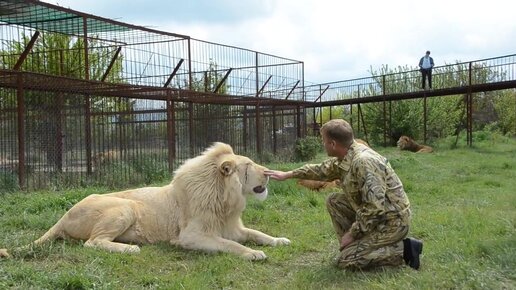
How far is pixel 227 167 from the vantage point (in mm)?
6102

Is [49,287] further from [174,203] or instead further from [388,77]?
[388,77]

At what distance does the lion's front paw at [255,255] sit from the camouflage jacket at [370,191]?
3.40ft

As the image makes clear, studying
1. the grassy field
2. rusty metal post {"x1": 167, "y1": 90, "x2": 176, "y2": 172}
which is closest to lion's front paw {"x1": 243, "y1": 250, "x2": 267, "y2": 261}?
the grassy field

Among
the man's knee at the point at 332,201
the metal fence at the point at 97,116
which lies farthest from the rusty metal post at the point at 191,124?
the man's knee at the point at 332,201

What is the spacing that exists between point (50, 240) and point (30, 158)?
19.3 feet

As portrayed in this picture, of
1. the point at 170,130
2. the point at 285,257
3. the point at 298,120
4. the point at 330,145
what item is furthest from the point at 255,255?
the point at 298,120

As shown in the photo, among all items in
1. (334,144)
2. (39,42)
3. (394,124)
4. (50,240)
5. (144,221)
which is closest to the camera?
(334,144)

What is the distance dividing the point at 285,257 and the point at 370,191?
147 cm

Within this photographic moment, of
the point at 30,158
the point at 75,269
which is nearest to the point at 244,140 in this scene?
the point at 30,158

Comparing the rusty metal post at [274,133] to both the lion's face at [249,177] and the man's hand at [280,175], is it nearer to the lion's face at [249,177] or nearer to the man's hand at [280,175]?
the lion's face at [249,177]

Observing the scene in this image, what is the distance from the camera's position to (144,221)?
247 inches

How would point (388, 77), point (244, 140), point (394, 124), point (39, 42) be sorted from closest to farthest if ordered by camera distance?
point (244, 140), point (39, 42), point (394, 124), point (388, 77)

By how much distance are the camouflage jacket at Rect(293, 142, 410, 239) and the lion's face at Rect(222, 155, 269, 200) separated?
4.04 ft

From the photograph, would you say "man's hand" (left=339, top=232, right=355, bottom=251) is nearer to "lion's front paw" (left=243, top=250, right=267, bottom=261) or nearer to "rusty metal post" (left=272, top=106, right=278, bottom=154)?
"lion's front paw" (left=243, top=250, right=267, bottom=261)
